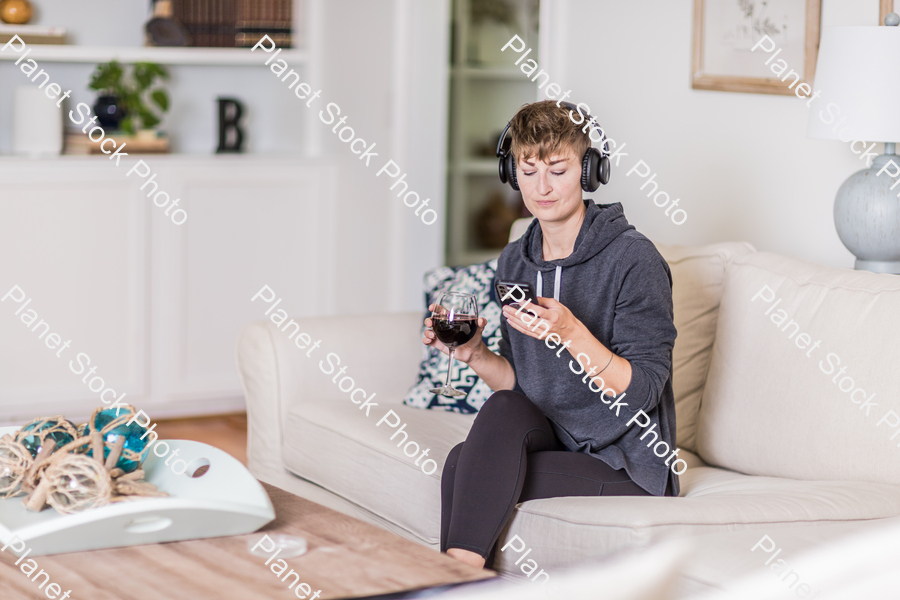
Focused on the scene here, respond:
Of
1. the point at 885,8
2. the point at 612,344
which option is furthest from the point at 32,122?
the point at 885,8

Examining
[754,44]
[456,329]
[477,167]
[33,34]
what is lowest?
[456,329]

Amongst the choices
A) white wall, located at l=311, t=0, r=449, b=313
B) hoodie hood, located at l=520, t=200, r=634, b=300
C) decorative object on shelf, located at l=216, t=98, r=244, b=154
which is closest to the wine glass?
hoodie hood, located at l=520, t=200, r=634, b=300

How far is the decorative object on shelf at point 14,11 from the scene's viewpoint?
3525mm

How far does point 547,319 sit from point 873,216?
0.89 metres

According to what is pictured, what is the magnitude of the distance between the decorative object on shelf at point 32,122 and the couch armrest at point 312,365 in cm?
152

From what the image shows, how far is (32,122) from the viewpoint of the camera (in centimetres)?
351

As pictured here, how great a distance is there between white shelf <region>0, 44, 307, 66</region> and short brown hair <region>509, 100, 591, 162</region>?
7.58 ft

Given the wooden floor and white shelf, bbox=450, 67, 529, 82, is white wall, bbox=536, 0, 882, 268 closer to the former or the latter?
white shelf, bbox=450, 67, 529, 82

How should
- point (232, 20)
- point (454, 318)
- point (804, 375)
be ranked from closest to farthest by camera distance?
1. point (454, 318)
2. point (804, 375)
3. point (232, 20)

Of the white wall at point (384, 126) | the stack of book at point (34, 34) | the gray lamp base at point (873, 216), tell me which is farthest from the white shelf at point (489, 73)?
the gray lamp base at point (873, 216)

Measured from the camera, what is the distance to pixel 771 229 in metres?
2.54

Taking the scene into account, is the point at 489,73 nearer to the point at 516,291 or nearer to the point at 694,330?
the point at 694,330

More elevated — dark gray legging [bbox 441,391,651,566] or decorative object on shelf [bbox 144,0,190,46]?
decorative object on shelf [bbox 144,0,190,46]

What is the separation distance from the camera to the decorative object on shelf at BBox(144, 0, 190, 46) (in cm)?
368
